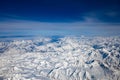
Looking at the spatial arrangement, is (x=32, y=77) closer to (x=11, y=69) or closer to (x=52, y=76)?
(x=52, y=76)

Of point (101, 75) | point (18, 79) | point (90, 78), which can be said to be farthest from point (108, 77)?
point (18, 79)

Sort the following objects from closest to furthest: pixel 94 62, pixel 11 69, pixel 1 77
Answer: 1. pixel 1 77
2. pixel 11 69
3. pixel 94 62

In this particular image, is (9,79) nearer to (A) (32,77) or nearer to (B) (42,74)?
(A) (32,77)

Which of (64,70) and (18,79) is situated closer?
(18,79)

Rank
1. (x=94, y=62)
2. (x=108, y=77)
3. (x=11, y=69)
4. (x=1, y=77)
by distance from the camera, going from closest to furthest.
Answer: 1. (x=1, y=77)
2. (x=108, y=77)
3. (x=11, y=69)
4. (x=94, y=62)

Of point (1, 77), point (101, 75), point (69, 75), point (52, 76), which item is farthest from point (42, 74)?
point (101, 75)

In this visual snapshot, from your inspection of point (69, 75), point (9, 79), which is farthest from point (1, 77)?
point (69, 75)

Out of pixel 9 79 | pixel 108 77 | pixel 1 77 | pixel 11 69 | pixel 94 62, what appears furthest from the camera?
pixel 94 62

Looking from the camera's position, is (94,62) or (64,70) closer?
(64,70)
